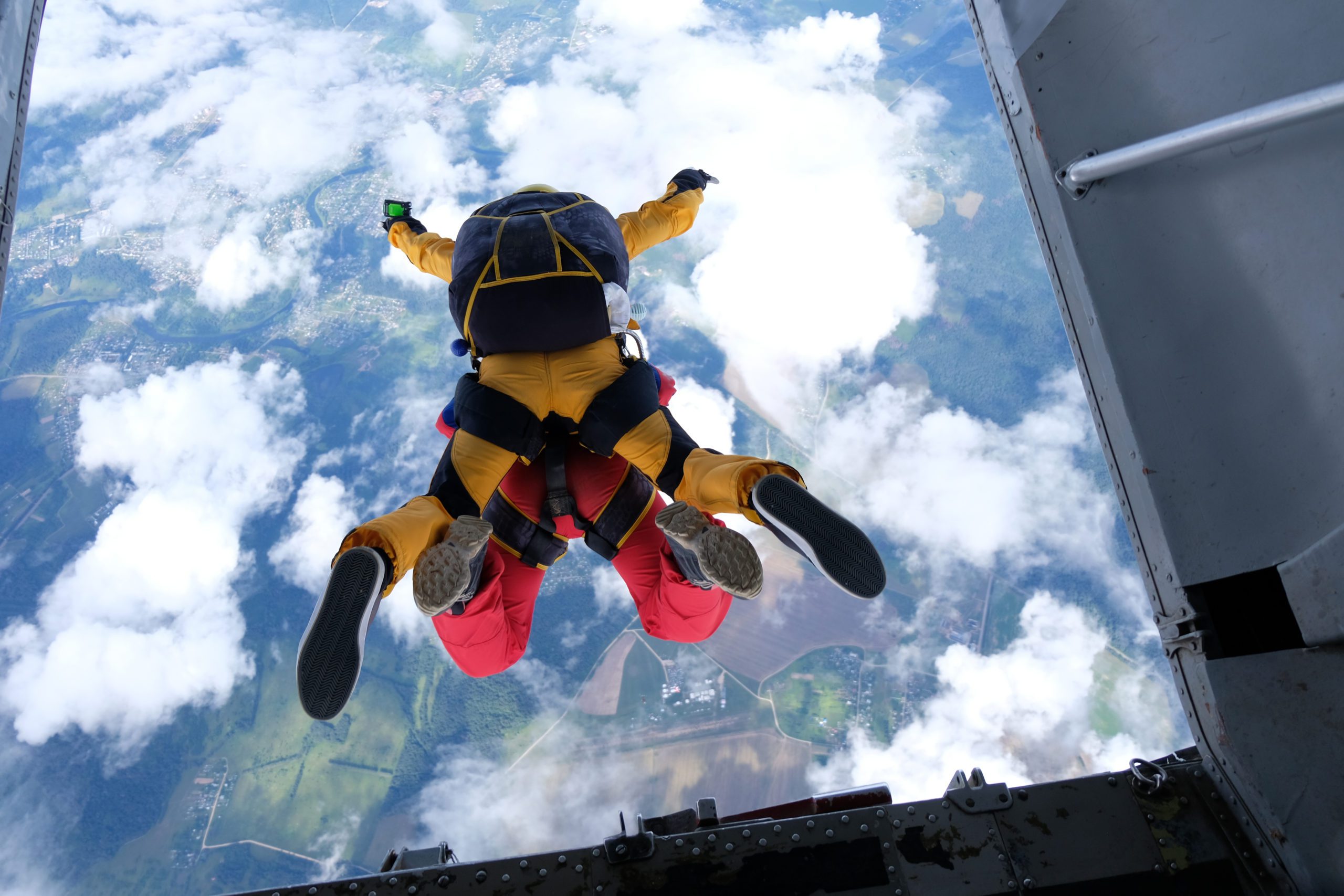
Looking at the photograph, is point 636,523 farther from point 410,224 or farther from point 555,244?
point 410,224

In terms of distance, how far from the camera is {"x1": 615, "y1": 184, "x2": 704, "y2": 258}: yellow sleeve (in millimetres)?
3488

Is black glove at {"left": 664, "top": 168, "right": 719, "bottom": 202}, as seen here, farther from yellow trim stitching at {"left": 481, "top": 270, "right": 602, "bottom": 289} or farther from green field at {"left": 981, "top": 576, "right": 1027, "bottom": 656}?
green field at {"left": 981, "top": 576, "right": 1027, "bottom": 656}

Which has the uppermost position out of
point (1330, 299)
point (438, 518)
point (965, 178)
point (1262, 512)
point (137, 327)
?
point (965, 178)

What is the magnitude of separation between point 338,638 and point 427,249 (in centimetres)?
216

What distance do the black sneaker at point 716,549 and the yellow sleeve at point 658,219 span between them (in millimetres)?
1577

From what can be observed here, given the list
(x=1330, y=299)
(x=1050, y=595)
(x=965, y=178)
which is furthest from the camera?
(x=965, y=178)

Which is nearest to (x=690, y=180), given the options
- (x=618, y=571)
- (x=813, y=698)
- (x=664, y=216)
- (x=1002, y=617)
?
(x=664, y=216)

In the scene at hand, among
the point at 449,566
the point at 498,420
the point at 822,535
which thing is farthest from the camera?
the point at 498,420

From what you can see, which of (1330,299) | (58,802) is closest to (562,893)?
(1330,299)

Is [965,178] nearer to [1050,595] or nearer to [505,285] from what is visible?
[1050,595]

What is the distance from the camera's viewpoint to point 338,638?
199 centimetres

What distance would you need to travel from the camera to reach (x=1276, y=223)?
1.78 m

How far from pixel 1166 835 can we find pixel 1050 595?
119ft

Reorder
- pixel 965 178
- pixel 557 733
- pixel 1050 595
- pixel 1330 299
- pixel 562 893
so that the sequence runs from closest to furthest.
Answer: pixel 1330 299 → pixel 562 893 → pixel 557 733 → pixel 1050 595 → pixel 965 178
